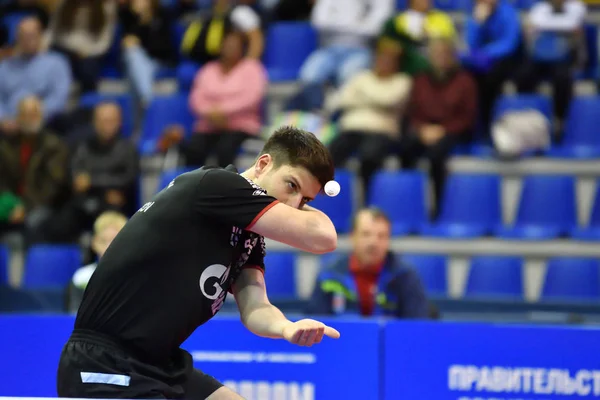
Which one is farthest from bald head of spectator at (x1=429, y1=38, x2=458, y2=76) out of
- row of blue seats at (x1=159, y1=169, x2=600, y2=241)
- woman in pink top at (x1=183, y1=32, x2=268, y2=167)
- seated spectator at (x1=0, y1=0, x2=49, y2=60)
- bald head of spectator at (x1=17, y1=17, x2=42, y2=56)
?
seated spectator at (x1=0, y1=0, x2=49, y2=60)

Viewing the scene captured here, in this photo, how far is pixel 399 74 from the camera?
29.7 feet

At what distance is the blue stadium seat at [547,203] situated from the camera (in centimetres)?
816

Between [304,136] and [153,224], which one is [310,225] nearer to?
[304,136]

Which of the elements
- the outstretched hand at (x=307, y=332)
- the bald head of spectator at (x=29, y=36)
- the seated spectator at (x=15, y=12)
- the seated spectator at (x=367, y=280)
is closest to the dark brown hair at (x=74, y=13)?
the seated spectator at (x=15, y=12)

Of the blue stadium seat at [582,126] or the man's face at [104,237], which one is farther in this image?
the blue stadium seat at [582,126]

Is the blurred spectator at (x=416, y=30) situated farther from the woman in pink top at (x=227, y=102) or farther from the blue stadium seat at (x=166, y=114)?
the blue stadium seat at (x=166, y=114)

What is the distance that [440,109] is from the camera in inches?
346

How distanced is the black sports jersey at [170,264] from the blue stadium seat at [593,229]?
5.36 metres

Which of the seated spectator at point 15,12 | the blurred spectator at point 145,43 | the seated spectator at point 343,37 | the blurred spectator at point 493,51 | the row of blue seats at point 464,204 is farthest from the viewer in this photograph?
the seated spectator at point 15,12

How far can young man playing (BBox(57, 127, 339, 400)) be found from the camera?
9.87 ft

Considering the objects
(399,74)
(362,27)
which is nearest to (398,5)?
(362,27)

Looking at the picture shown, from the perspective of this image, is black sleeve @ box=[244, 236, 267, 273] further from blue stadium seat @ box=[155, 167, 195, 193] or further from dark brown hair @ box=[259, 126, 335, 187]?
blue stadium seat @ box=[155, 167, 195, 193]

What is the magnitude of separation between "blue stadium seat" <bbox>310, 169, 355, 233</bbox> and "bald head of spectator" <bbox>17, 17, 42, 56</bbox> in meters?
3.84

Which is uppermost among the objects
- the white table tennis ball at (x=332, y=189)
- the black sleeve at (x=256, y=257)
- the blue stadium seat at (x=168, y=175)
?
the blue stadium seat at (x=168, y=175)
